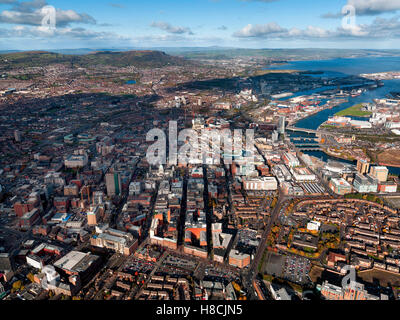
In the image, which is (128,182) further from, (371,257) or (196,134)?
(371,257)

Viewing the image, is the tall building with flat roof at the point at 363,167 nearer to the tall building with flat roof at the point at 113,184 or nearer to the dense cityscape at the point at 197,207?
the dense cityscape at the point at 197,207

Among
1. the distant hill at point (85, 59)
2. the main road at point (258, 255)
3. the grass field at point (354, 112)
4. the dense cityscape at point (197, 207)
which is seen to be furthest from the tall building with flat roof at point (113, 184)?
the distant hill at point (85, 59)

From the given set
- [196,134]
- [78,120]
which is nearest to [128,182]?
[196,134]

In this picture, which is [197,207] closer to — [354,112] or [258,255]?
[258,255]

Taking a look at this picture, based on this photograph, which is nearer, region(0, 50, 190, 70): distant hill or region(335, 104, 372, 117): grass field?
region(335, 104, 372, 117): grass field

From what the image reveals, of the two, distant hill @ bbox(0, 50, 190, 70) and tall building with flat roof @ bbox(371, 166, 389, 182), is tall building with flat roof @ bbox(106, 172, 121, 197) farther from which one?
distant hill @ bbox(0, 50, 190, 70)

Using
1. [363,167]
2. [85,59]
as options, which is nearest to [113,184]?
Result: [363,167]

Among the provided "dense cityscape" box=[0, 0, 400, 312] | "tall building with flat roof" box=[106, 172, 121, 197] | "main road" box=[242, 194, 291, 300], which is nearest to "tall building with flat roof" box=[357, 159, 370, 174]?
"dense cityscape" box=[0, 0, 400, 312]
